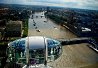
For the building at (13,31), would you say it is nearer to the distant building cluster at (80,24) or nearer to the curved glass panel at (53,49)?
the distant building cluster at (80,24)

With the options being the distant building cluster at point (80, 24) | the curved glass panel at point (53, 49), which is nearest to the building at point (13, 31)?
the distant building cluster at point (80, 24)

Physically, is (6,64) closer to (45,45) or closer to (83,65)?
(83,65)

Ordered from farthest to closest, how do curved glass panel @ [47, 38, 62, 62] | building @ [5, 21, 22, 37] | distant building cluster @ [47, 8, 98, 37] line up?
distant building cluster @ [47, 8, 98, 37] → building @ [5, 21, 22, 37] → curved glass panel @ [47, 38, 62, 62]

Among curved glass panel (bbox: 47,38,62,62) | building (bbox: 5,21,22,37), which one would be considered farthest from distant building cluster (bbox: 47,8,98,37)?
curved glass panel (bbox: 47,38,62,62)

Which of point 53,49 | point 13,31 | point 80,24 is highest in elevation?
point 53,49

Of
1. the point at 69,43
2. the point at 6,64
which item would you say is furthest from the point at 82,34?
the point at 6,64

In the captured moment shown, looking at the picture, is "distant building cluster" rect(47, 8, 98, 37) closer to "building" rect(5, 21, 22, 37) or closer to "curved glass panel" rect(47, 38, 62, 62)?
"building" rect(5, 21, 22, 37)

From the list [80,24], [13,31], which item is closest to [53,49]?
[13,31]

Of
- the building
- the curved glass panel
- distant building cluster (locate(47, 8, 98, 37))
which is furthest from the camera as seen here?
distant building cluster (locate(47, 8, 98, 37))

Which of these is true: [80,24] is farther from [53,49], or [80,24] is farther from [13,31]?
[53,49]

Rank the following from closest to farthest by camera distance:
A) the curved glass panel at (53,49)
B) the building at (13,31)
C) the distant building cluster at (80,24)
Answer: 1. the curved glass panel at (53,49)
2. the building at (13,31)
3. the distant building cluster at (80,24)

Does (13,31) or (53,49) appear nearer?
(53,49)
